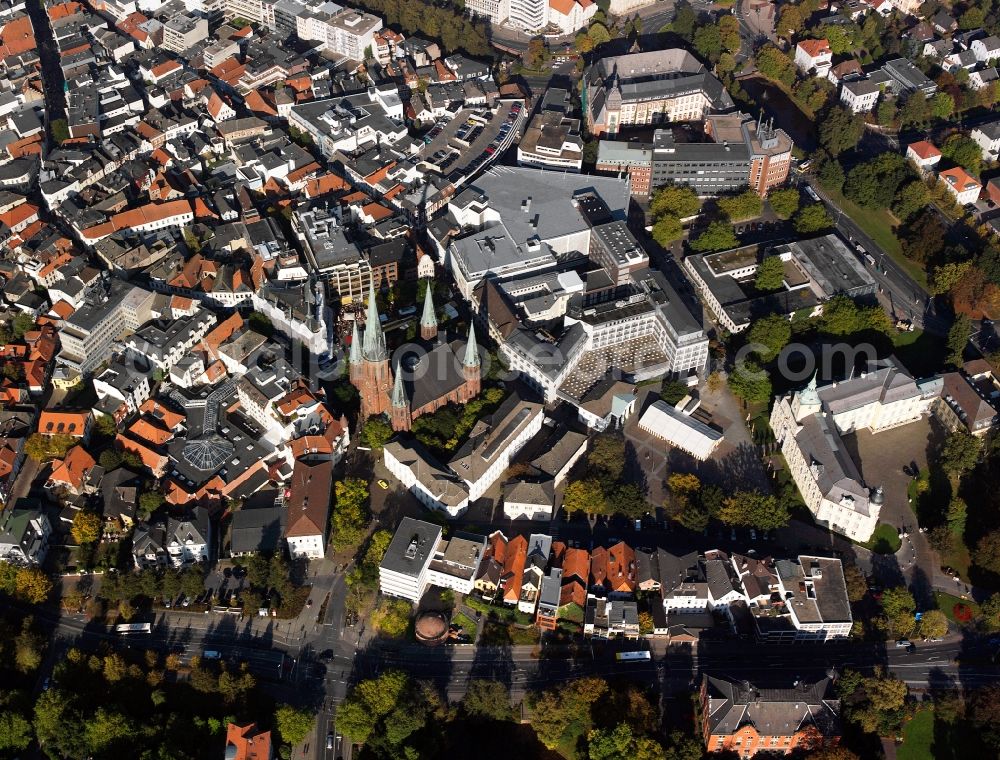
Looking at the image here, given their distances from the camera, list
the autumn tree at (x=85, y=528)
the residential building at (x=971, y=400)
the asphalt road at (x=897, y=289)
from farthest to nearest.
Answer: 1. the asphalt road at (x=897, y=289)
2. the residential building at (x=971, y=400)
3. the autumn tree at (x=85, y=528)

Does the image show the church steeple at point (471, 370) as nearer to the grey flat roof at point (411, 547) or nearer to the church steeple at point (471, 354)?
the church steeple at point (471, 354)

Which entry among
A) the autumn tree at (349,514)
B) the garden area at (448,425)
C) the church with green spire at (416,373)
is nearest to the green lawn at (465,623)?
the autumn tree at (349,514)

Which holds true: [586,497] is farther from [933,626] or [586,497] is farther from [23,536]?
[23,536]

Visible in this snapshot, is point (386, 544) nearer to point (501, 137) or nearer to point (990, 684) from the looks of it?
point (990, 684)

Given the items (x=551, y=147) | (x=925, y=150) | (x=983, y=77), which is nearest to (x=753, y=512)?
(x=551, y=147)

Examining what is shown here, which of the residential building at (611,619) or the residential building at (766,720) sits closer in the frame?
the residential building at (766,720)

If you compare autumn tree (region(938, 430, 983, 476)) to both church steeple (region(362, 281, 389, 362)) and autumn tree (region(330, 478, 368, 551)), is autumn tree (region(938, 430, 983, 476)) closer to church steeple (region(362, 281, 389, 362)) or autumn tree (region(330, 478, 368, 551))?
church steeple (region(362, 281, 389, 362))
